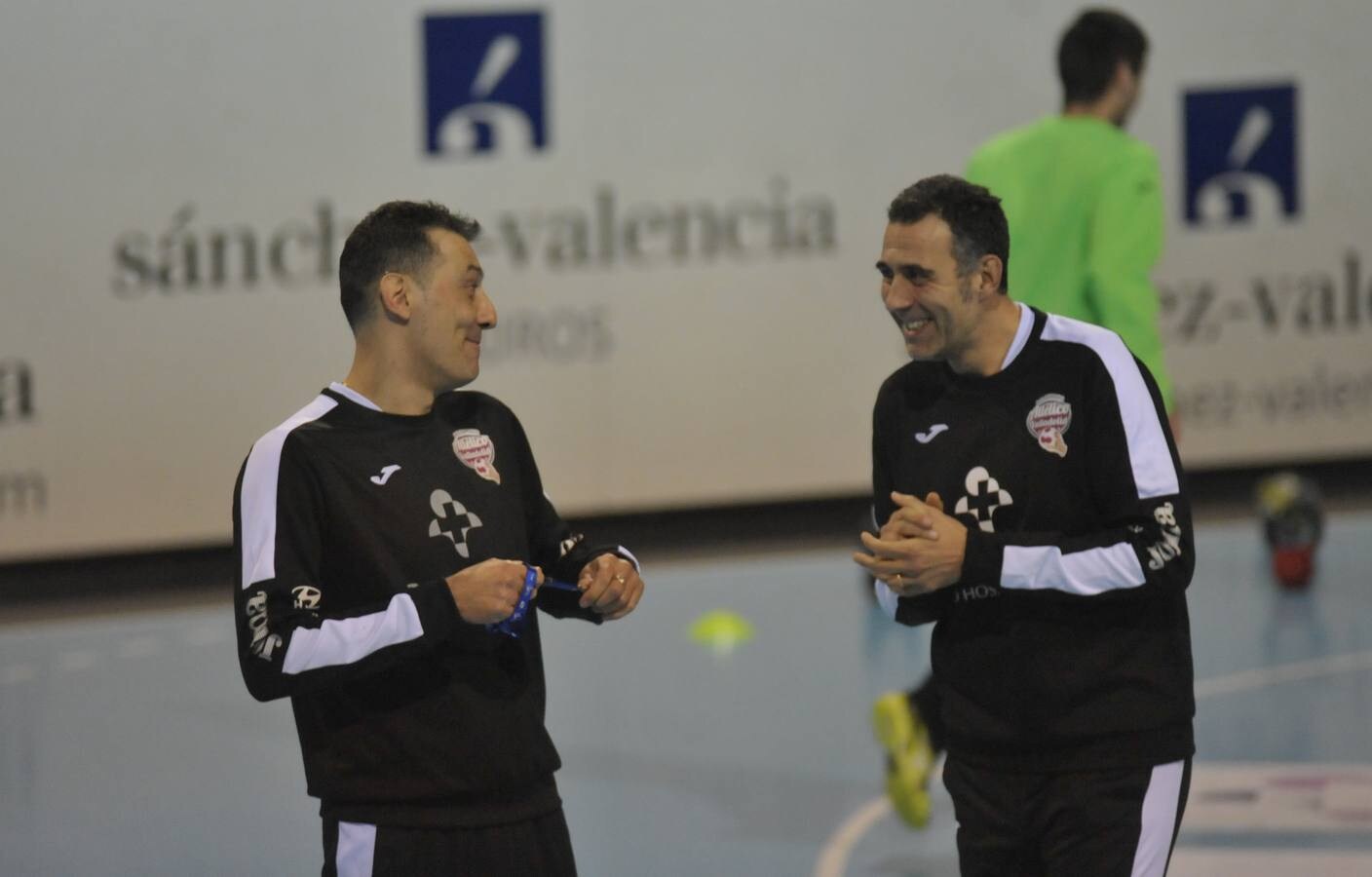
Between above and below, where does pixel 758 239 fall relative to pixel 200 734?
above

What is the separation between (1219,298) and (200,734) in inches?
251

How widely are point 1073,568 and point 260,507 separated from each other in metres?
1.35

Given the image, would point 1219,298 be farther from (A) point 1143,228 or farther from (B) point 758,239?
(A) point 1143,228

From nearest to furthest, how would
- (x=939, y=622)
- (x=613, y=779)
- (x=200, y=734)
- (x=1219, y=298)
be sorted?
(x=939, y=622), (x=613, y=779), (x=200, y=734), (x=1219, y=298)

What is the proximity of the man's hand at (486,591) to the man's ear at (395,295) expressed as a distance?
485mm

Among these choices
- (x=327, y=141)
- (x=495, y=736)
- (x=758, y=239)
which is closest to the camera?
(x=495, y=736)

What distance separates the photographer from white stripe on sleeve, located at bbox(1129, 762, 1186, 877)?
3.46 metres

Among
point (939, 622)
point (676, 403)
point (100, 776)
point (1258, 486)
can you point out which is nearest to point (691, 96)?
point (676, 403)

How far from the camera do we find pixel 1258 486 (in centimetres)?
1151

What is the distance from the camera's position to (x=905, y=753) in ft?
18.4

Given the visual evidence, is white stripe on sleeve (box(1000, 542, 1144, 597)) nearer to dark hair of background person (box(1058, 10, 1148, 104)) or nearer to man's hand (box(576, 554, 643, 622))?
man's hand (box(576, 554, 643, 622))

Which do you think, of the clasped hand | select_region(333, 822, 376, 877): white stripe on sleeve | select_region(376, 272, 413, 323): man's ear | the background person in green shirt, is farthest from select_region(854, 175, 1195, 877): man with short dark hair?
the background person in green shirt

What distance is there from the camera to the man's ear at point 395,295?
3.42 meters

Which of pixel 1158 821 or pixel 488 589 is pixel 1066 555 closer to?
pixel 1158 821
